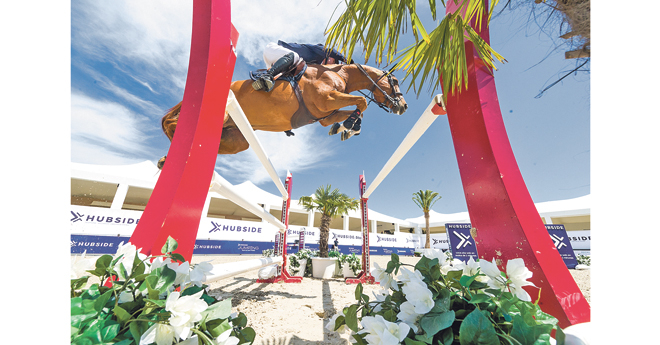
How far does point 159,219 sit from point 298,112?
125 cm

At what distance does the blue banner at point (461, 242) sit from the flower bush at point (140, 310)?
371cm

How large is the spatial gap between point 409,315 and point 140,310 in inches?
14.0

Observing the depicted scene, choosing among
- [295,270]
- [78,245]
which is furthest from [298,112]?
[78,245]

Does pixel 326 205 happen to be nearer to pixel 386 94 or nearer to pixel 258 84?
pixel 386 94

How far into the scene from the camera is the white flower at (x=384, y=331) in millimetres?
312

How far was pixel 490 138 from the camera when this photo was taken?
70 cm

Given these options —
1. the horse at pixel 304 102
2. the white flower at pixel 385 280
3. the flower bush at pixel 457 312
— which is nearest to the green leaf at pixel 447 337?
the flower bush at pixel 457 312

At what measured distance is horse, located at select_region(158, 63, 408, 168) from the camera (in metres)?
1.50

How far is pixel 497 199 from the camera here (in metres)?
0.66

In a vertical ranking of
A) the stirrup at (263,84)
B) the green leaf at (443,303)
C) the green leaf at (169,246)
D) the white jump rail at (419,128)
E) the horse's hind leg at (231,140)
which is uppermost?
the stirrup at (263,84)

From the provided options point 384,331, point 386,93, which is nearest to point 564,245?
point 386,93

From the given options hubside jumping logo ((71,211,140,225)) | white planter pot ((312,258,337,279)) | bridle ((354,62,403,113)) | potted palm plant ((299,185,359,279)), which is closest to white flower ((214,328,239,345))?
bridle ((354,62,403,113))

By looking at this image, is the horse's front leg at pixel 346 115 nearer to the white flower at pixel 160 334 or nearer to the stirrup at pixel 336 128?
the stirrup at pixel 336 128

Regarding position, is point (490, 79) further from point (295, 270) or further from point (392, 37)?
point (295, 270)
